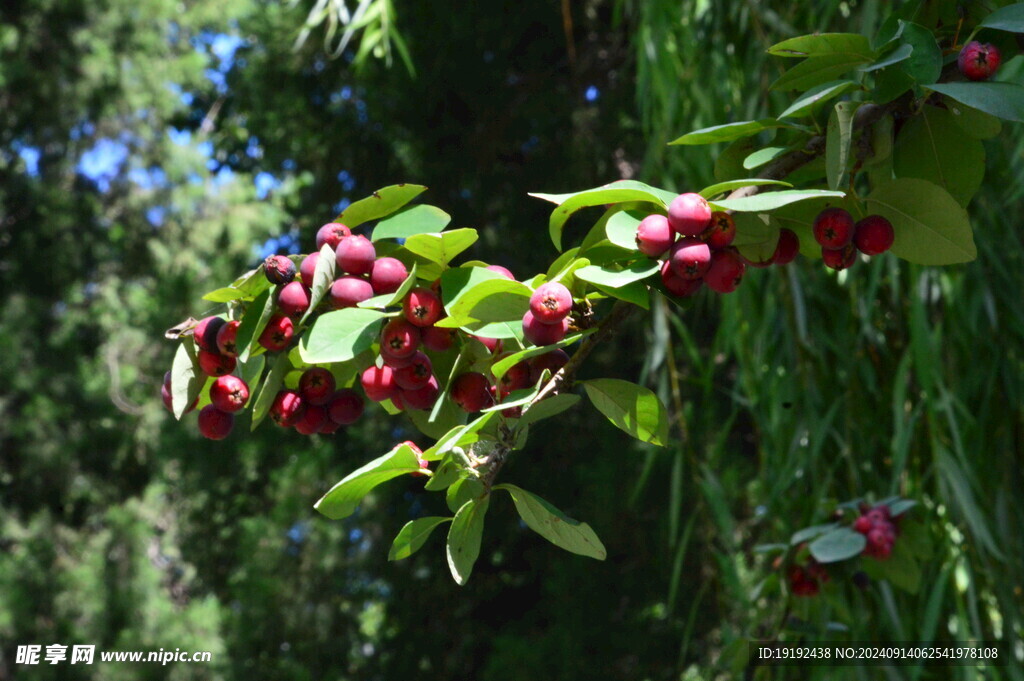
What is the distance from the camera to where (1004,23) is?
50 cm

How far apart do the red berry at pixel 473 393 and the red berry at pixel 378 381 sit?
0.05 m

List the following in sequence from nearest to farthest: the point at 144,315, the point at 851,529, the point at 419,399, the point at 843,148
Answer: the point at 843,148 → the point at 419,399 → the point at 851,529 → the point at 144,315

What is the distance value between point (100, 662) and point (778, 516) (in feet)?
14.3

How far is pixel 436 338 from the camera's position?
54 centimetres

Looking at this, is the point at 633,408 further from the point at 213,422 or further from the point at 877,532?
the point at 877,532

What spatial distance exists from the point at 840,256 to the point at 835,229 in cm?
3

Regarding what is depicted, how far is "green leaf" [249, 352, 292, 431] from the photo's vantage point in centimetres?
53

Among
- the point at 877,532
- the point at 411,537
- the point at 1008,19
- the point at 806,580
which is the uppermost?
the point at 1008,19

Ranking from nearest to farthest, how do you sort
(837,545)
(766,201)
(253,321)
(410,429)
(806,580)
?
(766,201), (253,321), (837,545), (806,580), (410,429)

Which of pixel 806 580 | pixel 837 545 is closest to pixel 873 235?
pixel 837 545

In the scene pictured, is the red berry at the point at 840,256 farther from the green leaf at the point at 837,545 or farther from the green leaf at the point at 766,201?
the green leaf at the point at 837,545

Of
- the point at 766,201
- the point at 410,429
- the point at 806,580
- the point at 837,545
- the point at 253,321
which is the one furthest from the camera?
the point at 410,429

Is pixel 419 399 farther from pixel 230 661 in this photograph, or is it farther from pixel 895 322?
pixel 230 661

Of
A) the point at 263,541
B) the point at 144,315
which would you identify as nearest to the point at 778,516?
the point at 263,541
